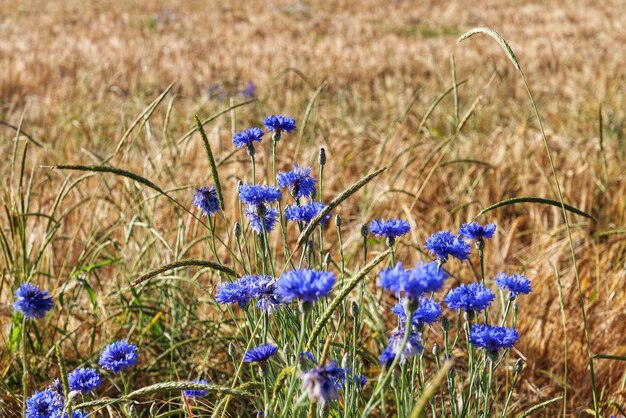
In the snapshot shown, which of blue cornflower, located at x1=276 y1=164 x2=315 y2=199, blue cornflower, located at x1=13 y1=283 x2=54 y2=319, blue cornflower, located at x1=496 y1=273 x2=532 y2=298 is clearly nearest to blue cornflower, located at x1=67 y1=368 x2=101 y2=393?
blue cornflower, located at x1=13 y1=283 x2=54 y2=319

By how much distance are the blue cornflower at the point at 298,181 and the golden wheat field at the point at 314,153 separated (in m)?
0.35

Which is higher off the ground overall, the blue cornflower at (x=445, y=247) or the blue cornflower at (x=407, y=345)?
the blue cornflower at (x=445, y=247)

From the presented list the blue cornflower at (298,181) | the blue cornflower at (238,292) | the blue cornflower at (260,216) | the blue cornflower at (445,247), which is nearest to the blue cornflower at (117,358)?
the blue cornflower at (238,292)

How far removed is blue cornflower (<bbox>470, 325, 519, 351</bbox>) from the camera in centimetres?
119

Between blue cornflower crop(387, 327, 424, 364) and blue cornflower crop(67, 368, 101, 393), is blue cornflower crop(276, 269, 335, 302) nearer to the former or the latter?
blue cornflower crop(387, 327, 424, 364)

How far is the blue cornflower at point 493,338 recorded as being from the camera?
1.19 metres

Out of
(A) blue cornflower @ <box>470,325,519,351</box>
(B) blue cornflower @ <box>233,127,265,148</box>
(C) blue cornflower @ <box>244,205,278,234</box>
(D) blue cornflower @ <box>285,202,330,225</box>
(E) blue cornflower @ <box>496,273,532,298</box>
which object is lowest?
(A) blue cornflower @ <box>470,325,519,351</box>

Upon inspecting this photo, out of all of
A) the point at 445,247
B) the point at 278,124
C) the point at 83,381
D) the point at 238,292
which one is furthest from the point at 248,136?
the point at 83,381

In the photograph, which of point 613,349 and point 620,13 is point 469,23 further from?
point 613,349

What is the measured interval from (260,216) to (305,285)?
0.41 m

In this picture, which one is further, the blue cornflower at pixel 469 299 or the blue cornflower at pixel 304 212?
the blue cornflower at pixel 304 212

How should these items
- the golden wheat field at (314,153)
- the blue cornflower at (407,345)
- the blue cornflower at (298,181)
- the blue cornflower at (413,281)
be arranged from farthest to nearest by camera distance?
the golden wheat field at (314,153) < the blue cornflower at (298,181) < the blue cornflower at (407,345) < the blue cornflower at (413,281)

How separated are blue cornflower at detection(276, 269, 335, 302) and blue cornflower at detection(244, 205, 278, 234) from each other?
0.37 metres

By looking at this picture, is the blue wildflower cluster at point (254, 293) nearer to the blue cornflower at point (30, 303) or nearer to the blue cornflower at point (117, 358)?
the blue cornflower at point (117, 358)
